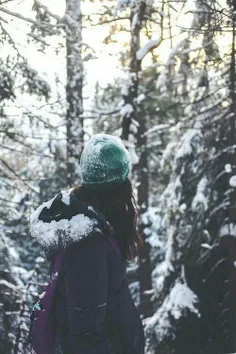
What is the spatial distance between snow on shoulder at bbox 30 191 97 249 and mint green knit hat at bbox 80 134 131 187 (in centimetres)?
17

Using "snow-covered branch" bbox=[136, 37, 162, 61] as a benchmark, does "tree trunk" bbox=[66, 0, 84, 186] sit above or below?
below

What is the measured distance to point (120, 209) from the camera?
7.84 ft

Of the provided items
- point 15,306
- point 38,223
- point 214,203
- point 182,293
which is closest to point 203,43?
point 214,203

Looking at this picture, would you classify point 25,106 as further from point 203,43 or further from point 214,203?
point 214,203

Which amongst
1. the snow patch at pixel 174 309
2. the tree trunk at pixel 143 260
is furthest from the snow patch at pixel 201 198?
the tree trunk at pixel 143 260

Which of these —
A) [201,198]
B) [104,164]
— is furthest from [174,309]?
[104,164]

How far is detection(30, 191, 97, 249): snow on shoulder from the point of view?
2109mm

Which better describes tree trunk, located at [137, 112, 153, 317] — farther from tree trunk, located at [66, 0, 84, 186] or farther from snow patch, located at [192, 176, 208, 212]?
snow patch, located at [192, 176, 208, 212]

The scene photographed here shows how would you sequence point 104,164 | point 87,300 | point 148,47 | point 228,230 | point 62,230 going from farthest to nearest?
point 148,47 → point 228,230 → point 104,164 → point 62,230 → point 87,300

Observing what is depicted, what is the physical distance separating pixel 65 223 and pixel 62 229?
0.14 feet

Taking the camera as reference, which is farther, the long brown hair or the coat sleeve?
the long brown hair

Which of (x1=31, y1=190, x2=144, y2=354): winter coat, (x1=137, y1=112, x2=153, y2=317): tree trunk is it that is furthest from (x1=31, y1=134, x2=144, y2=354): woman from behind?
(x1=137, y1=112, x2=153, y2=317): tree trunk

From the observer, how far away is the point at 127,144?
11016 mm

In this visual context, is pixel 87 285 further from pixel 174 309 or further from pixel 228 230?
pixel 174 309
